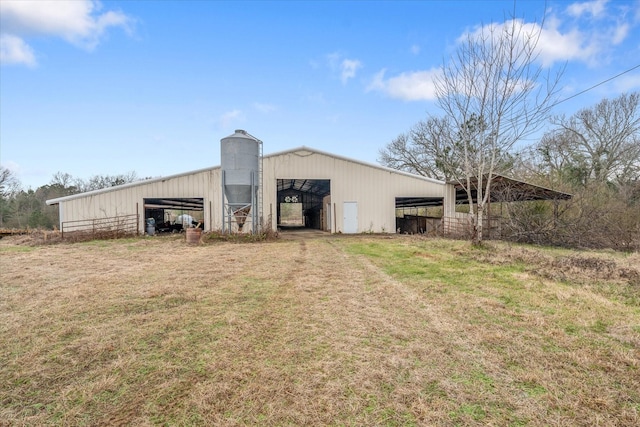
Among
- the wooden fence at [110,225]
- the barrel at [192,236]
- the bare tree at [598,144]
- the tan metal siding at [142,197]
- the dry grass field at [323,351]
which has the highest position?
the bare tree at [598,144]

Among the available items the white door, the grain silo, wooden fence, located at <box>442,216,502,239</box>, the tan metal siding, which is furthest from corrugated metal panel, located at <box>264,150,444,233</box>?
the tan metal siding

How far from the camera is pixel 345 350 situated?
116 inches

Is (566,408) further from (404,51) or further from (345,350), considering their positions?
(404,51)

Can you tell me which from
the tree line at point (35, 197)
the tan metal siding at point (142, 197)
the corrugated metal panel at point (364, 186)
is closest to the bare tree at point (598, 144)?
the corrugated metal panel at point (364, 186)

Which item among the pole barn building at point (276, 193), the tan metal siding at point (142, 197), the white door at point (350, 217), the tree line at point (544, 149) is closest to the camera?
the tree line at point (544, 149)

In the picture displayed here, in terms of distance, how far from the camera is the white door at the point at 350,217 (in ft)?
56.4

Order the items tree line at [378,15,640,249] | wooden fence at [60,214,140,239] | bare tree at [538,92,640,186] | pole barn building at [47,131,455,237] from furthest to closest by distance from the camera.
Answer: bare tree at [538,92,640,186] → pole barn building at [47,131,455,237] → wooden fence at [60,214,140,239] → tree line at [378,15,640,249]

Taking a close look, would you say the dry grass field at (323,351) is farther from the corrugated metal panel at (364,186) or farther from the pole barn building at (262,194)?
the corrugated metal panel at (364,186)

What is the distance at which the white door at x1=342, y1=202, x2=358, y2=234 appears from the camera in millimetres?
17188

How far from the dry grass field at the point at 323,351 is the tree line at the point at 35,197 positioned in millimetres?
24957

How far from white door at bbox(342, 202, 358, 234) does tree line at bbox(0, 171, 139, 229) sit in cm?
2145

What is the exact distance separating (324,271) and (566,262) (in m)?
5.50

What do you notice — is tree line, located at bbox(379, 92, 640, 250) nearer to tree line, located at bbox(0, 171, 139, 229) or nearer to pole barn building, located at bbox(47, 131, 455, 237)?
pole barn building, located at bbox(47, 131, 455, 237)

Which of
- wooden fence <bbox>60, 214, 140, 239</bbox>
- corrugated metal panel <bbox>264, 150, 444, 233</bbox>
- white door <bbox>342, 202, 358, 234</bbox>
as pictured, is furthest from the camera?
white door <bbox>342, 202, 358, 234</bbox>
